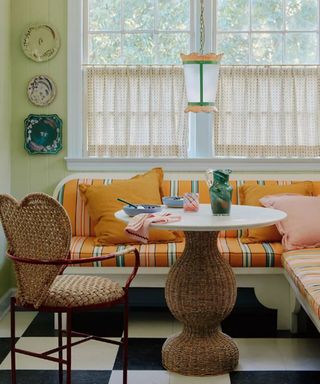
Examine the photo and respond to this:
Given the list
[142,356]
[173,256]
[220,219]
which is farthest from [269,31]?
[142,356]

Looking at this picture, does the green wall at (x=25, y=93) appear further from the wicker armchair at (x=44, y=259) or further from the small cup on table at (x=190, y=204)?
the wicker armchair at (x=44, y=259)

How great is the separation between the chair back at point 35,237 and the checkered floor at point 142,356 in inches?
26.5

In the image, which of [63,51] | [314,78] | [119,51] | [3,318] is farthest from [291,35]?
[3,318]

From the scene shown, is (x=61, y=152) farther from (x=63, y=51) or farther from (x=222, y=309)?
(x=222, y=309)

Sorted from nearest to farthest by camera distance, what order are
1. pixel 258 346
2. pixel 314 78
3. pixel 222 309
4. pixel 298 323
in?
pixel 222 309 → pixel 258 346 → pixel 298 323 → pixel 314 78

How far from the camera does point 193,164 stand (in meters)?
5.36

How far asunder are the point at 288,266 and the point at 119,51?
212 cm

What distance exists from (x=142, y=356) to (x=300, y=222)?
4.34ft

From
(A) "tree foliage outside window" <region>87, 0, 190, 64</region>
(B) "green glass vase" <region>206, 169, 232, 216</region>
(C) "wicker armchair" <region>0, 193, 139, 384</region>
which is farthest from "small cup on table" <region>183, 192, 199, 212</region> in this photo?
(A) "tree foliage outside window" <region>87, 0, 190, 64</region>

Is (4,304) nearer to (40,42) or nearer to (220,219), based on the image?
(40,42)

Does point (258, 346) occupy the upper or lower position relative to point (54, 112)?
lower

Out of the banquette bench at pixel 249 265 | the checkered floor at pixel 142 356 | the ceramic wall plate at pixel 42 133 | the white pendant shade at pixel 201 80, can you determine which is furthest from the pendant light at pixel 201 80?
the ceramic wall plate at pixel 42 133

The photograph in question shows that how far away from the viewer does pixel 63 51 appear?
17.5 ft

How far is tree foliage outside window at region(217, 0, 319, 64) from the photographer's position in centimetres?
535
